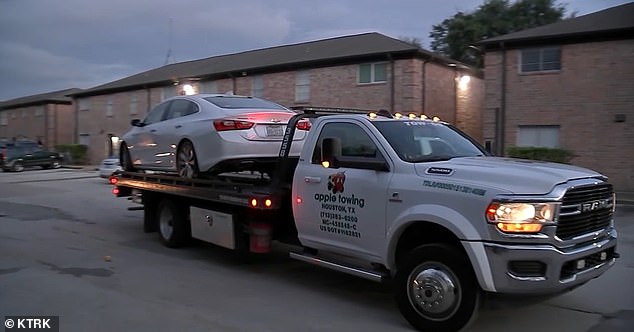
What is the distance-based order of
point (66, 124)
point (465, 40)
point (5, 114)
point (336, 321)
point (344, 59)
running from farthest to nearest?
1. point (5, 114)
2. point (66, 124)
3. point (465, 40)
4. point (344, 59)
5. point (336, 321)

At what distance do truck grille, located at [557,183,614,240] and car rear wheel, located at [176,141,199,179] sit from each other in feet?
17.5

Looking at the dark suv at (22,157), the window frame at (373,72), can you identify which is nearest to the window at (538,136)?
the window frame at (373,72)

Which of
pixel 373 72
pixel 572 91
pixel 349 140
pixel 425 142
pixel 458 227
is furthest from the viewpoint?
pixel 373 72

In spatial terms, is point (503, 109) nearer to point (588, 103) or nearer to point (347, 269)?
point (588, 103)

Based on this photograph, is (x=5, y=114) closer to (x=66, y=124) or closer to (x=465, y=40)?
(x=66, y=124)

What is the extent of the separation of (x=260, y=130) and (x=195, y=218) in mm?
1598

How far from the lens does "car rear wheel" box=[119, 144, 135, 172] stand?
10.7 metres

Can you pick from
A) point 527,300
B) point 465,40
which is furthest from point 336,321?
point 465,40

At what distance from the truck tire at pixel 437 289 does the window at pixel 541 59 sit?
57.5 feet

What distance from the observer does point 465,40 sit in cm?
4166

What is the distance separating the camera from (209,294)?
21.1 feet

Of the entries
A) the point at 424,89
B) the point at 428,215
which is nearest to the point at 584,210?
the point at 428,215

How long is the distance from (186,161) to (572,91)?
1592cm

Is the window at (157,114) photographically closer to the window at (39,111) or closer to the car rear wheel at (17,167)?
the car rear wheel at (17,167)
